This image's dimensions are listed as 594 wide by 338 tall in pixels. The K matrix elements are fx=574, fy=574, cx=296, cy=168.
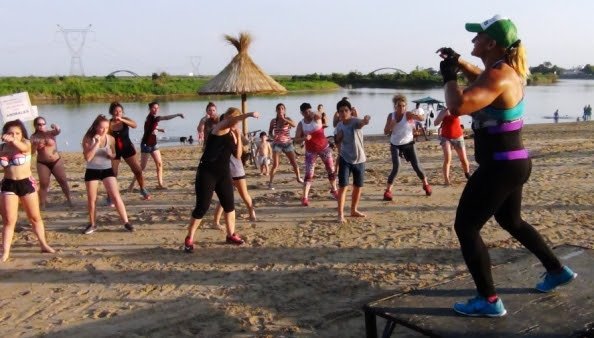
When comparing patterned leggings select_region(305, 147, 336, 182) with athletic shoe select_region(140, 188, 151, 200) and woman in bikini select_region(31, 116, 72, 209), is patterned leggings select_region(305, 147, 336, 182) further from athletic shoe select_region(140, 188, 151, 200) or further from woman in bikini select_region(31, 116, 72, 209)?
woman in bikini select_region(31, 116, 72, 209)

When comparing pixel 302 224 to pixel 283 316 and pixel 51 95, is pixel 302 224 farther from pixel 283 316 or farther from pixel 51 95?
pixel 51 95

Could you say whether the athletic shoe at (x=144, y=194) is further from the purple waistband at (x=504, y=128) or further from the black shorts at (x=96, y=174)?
the purple waistband at (x=504, y=128)

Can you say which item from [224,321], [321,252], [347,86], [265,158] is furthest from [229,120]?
[347,86]

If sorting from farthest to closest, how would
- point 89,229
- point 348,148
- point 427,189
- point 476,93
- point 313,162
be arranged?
1. point 427,189
2. point 313,162
3. point 348,148
4. point 89,229
5. point 476,93

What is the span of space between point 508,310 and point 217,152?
3.49m

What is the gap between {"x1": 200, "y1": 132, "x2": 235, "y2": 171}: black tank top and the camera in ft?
20.0

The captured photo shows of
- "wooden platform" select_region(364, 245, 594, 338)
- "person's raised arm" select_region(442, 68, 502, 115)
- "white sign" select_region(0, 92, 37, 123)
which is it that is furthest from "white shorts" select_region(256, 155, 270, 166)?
"person's raised arm" select_region(442, 68, 502, 115)

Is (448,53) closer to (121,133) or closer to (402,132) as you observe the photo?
(402,132)

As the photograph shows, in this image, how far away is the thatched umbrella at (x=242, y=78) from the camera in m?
12.1

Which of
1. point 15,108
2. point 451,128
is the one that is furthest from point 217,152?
point 15,108

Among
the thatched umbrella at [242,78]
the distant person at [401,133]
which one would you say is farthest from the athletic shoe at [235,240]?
the thatched umbrella at [242,78]

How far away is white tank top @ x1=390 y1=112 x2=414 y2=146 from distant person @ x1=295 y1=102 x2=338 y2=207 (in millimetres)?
1021

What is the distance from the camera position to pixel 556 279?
386cm

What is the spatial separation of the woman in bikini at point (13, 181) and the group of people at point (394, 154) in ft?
0.03
